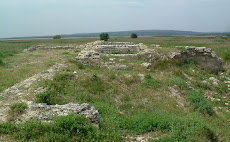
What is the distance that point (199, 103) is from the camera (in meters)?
7.29

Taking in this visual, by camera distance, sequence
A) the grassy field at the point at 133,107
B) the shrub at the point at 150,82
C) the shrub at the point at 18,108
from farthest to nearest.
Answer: the shrub at the point at 150,82
the shrub at the point at 18,108
the grassy field at the point at 133,107

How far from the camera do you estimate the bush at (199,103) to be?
7.06 metres

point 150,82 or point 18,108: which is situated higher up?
point 18,108

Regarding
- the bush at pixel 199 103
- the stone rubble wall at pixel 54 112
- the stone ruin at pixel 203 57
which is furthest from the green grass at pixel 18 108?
the stone ruin at pixel 203 57

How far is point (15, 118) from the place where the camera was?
469 cm

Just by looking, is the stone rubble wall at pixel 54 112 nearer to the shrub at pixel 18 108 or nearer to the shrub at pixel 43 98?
the shrub at pixel 18 108

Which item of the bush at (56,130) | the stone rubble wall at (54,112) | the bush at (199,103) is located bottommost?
the bush at (199,103)

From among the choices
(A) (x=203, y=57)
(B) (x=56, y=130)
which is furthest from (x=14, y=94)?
(A) (x=203, y=57)

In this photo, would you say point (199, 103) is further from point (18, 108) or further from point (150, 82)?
point (18, 108)

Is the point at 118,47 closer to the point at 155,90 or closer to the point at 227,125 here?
the point at 155,90

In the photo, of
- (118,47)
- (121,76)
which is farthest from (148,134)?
(118,47)

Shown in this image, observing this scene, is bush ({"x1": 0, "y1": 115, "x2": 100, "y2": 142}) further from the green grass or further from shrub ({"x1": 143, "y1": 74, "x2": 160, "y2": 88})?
shrub ({"x1": 143, "y1": 74, "x2": 160, "y2": 88})

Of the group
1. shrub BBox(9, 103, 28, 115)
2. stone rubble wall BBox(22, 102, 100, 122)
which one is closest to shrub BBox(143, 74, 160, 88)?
stone rubble wall BBox(22, 102, 100, 122)

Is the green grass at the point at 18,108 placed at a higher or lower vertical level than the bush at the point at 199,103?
higher
